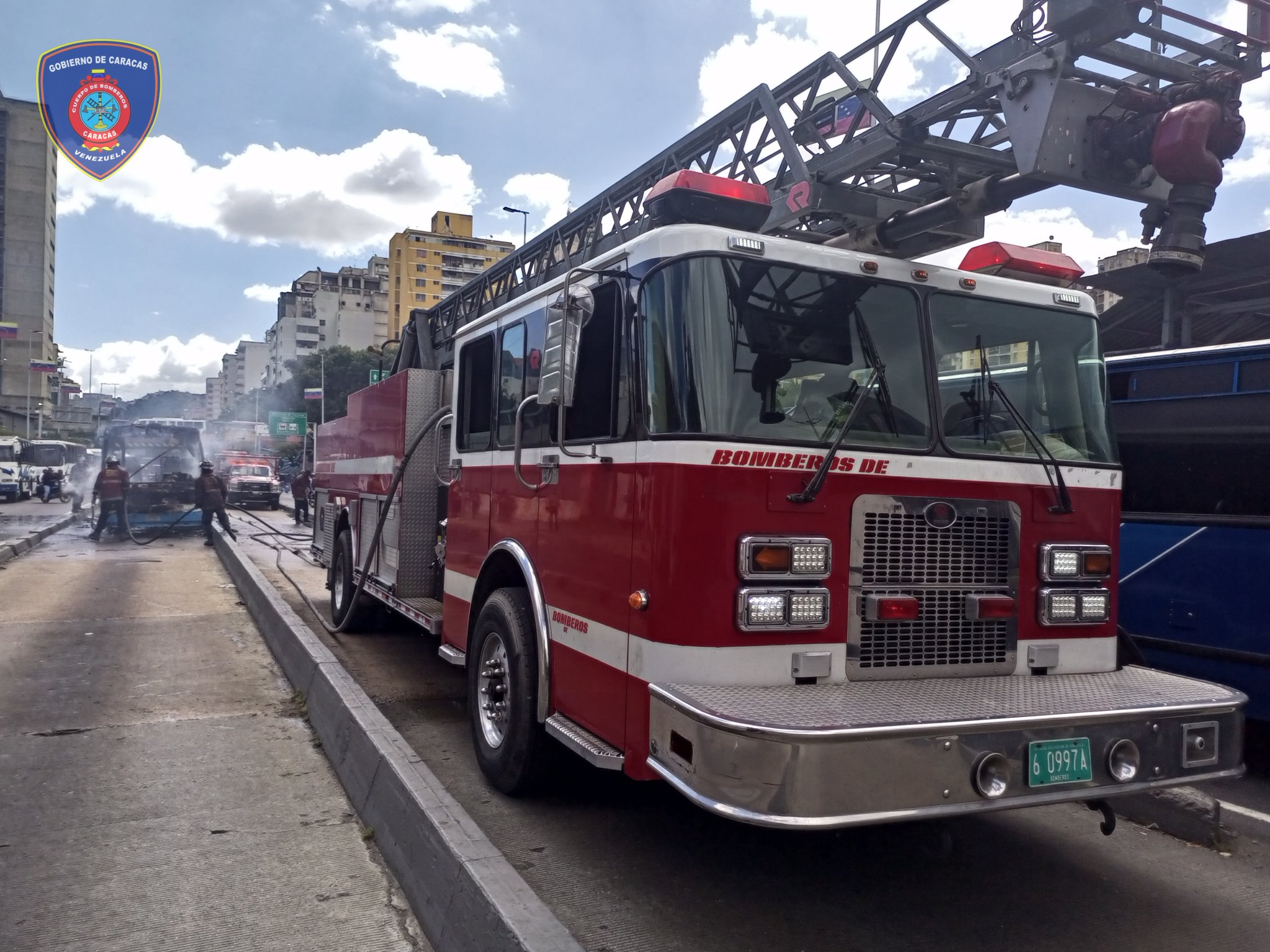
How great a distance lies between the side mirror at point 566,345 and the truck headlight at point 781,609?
1.18m

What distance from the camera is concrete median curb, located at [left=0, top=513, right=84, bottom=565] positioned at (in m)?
15.5

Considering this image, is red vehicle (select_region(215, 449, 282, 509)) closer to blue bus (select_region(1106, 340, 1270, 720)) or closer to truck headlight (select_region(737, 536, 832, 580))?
blue bus (select_region(1106, 340, 1270, 720))

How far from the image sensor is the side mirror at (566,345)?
4.06m

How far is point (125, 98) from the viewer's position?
10.1 m

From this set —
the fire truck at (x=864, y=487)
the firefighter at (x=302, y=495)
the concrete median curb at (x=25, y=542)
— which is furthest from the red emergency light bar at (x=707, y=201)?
the firefighter at (x=302, y=495)

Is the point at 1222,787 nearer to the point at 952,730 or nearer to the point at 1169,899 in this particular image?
the point at 1169,899

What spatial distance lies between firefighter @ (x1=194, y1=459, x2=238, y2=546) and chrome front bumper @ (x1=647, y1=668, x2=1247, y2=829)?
17139 mm

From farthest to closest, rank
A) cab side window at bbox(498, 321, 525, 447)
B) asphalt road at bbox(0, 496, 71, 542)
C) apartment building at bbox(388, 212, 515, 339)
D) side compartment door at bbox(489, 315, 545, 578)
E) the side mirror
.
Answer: apartment building at bbox(388, 212, 515, 339) → asphalt road at bbox(0, 496, 71, 542) → cab side window at bbox(498, 321, 525, 447) → side compartment door at bbox(489, 315, 545, 578) → the side mirror

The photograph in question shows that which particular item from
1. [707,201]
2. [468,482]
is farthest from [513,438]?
[707,201]

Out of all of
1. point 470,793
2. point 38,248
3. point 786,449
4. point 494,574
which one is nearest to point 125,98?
point 494,574

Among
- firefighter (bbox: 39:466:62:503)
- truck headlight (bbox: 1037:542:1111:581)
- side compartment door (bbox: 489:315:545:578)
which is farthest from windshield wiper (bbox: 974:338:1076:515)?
firefighter (bbox: 39:466:62:503)

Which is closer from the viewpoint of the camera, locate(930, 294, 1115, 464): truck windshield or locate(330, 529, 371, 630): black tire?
locate(930, 294, 1115, 464): truck windshield

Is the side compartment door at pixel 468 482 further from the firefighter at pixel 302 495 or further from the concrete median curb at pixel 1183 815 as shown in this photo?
the firefighter at pixel 302 495

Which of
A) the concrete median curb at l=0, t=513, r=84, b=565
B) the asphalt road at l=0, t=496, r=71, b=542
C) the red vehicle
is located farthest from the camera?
the red vehicle
